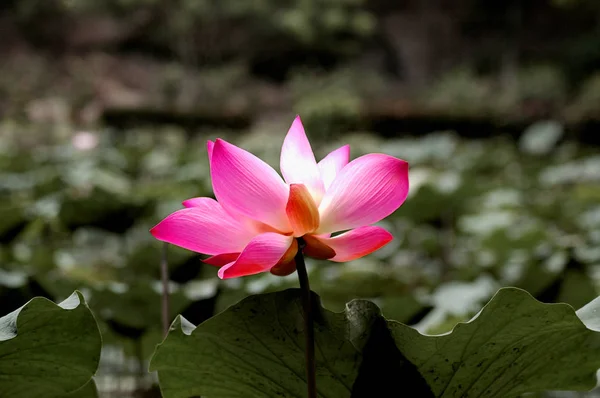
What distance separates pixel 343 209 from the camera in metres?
0.40

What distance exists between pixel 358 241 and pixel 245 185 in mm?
71

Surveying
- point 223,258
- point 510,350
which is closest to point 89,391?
point 223,258

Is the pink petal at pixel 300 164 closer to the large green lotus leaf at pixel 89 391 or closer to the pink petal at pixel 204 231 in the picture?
the pink petal at pixel 204 231

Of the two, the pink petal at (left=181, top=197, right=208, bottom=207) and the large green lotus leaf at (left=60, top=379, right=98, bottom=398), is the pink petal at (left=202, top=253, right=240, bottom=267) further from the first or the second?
the large green lotus leaf at (left=60, top=379, right=98, bottom=398)

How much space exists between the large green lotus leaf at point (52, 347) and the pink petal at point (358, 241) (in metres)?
0.16

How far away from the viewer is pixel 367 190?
0.40 meters

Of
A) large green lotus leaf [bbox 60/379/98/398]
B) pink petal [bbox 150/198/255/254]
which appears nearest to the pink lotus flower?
pink petal [bbox 150/198/255/254]

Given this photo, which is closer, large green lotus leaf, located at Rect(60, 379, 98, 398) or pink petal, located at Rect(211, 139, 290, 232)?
pink petal, located at Rect(211, 139, 290, 232)

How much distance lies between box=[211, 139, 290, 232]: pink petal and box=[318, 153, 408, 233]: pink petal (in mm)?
30

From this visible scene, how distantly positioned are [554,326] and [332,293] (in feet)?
2.54

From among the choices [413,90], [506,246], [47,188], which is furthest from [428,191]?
[413,90]

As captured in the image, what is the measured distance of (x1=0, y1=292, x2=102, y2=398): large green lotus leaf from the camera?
44cm

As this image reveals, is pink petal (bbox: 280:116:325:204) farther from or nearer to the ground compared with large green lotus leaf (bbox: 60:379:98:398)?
farther from the ground

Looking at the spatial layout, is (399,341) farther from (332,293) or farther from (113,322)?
(332,293)
